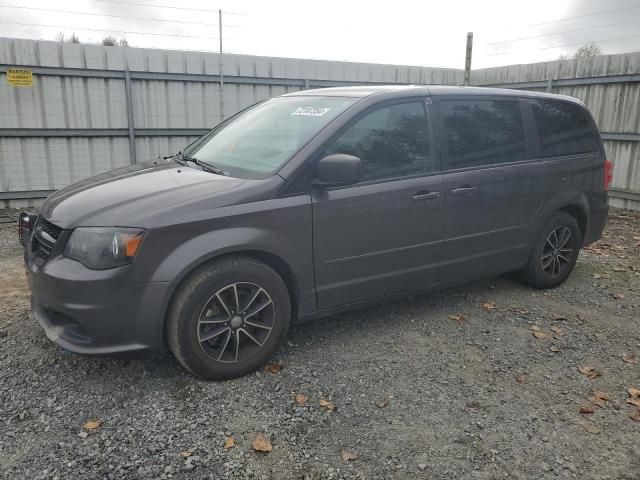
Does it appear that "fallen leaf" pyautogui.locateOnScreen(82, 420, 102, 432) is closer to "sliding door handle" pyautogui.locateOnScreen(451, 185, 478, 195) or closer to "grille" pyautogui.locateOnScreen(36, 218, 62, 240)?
"grille" pyautogui.locateOnScreen(36, 218, 62, 240)

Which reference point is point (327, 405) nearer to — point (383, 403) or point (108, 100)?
point (383, 403)

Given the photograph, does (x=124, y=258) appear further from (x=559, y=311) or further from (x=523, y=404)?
(x=559, y=311)

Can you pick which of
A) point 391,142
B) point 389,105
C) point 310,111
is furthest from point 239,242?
point 389,105

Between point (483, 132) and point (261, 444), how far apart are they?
2999mm

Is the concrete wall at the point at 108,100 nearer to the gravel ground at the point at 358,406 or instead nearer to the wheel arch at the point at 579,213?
the gravel ground at the point at 358,406

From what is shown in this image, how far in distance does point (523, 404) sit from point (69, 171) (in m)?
7.64

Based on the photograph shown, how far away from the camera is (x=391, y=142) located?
3.82 metres

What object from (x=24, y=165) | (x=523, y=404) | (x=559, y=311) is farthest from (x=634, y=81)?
(x=24, y=165)

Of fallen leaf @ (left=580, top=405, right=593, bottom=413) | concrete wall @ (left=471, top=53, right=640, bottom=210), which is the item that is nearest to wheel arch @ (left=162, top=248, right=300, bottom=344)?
fallen leaf @ (left=580, top=405, right=593, bottom=413)

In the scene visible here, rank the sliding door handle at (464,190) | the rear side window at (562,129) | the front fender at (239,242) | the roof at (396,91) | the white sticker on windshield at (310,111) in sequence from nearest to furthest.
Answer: the front fender at (239,242) < the white sticker on windshield at (310,111) < the roof at (396,91) < the sliding door handle at (464,190) < the rear side window at (562,129)

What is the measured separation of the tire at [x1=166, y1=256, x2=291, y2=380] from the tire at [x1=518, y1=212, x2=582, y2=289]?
8.61 feet

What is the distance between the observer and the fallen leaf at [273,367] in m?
3.42

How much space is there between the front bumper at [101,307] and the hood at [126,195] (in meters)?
0.28

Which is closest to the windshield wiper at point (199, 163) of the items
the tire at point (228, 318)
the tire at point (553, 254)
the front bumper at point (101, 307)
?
the tire at point (228, 318)
